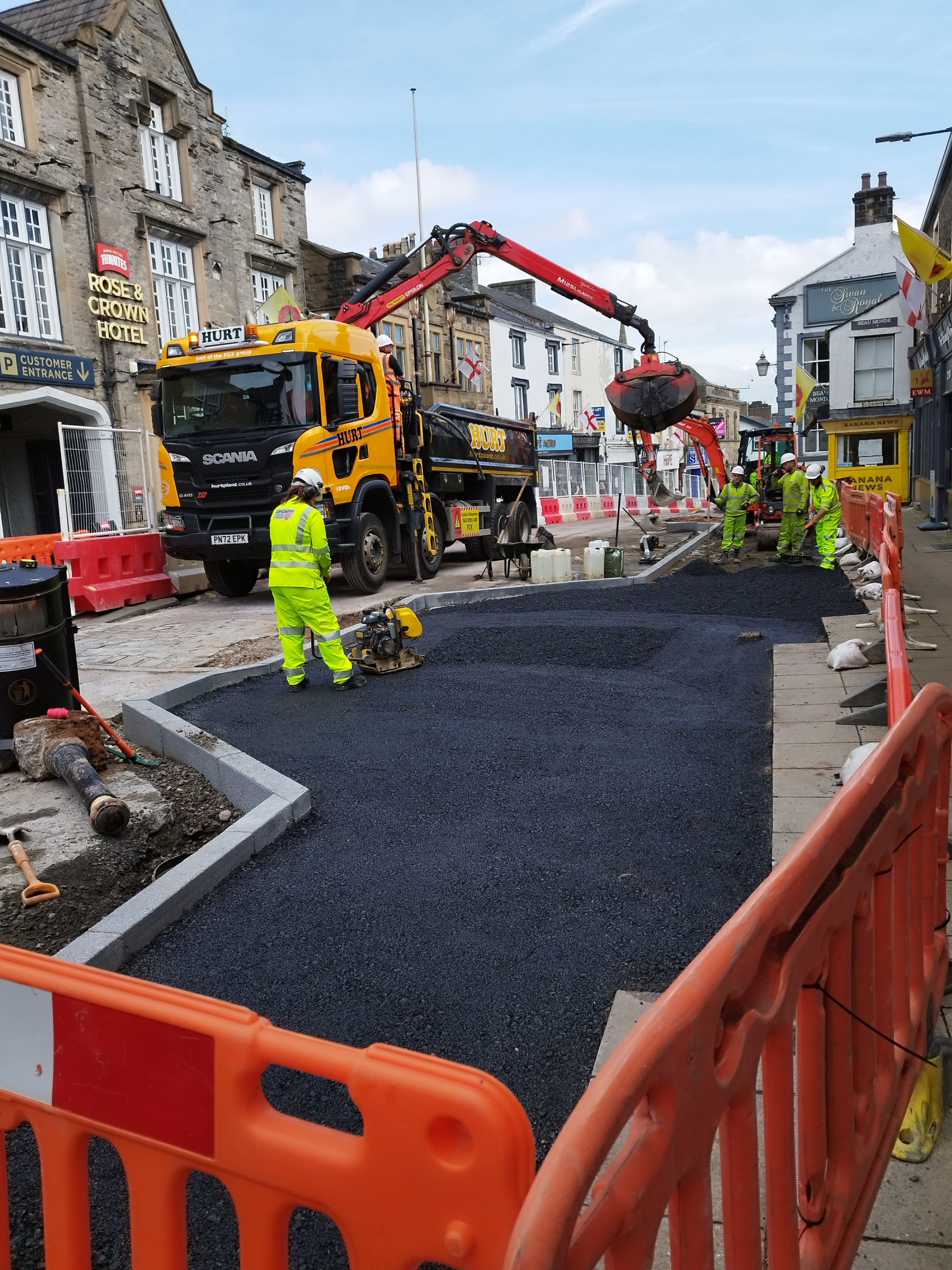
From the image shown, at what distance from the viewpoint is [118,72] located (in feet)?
70.1

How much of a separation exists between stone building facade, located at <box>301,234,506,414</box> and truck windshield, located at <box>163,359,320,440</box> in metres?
18.5

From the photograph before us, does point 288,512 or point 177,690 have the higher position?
point 288,512

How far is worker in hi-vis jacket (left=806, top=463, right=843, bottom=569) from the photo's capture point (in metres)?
14.5

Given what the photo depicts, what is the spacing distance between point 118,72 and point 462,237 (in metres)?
10.4

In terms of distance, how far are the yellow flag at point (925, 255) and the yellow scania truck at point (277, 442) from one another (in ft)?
25.3

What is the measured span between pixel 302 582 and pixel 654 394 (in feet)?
29.9

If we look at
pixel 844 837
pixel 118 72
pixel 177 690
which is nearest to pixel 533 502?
pixel 118 72

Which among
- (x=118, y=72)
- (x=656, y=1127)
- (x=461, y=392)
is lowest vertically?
(x=656, y=1127)

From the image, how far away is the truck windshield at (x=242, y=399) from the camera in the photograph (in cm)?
1245

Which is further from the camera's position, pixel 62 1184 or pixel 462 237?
pixel 462 237

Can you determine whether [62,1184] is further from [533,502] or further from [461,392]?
[461,392]

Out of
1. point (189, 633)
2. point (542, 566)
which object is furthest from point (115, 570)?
point (542, 566)

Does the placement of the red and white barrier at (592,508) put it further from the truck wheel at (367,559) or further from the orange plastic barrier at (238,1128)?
the orange plastic barrier at (238,1128)

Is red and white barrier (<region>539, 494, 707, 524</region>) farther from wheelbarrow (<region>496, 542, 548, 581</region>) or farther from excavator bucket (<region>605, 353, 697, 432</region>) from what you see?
wheelbarrow (<region>496, 542, 548, 581</region>)
